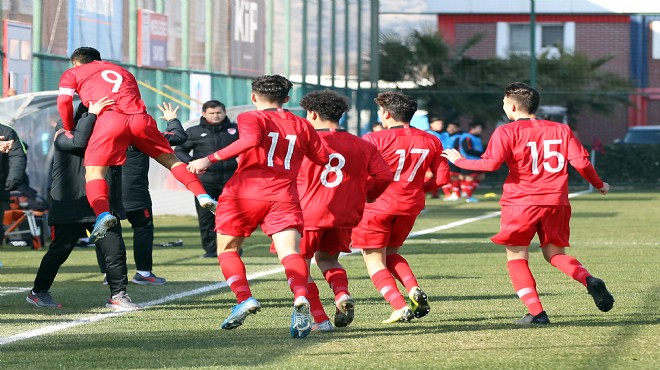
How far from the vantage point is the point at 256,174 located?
337 inches

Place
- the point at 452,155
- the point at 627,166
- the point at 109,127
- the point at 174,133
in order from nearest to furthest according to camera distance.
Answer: the point at 452,155 < the point at 109,127 < the point at 174,133 < the point at 627,166

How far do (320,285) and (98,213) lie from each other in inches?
119

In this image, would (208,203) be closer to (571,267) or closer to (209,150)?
(571,267)

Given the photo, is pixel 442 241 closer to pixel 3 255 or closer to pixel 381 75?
pixel 3 255

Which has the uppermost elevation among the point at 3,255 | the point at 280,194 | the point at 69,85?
the point at 69,85

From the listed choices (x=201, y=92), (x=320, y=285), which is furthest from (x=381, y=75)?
(x=320, y=285)

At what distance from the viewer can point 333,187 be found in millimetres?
9117

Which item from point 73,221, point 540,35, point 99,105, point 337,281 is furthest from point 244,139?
point 540,35

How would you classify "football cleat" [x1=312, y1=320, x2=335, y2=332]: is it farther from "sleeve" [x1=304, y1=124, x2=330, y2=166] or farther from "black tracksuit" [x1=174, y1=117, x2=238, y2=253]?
"black tracksuit" [x1=174, y1=117, x2=238, y2=253]

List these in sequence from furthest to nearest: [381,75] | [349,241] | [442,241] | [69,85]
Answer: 1. [381,75]
2. [442,241]
3. [69,85]
4. [349,241]

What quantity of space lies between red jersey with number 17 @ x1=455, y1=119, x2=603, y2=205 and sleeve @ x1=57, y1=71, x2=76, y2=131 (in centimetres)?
295

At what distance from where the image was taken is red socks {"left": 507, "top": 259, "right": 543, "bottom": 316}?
9.20 meters

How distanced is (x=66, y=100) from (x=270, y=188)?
2281 millimetres

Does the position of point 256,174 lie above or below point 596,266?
above
